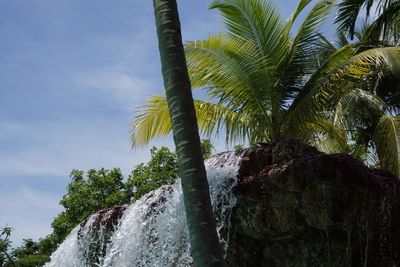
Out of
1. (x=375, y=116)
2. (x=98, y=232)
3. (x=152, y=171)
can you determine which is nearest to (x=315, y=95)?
(x=375, y=116)

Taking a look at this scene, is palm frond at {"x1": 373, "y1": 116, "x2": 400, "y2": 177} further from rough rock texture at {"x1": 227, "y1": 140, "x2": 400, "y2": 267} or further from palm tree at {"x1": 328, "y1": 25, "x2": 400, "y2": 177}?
rough rock texture at {"x1": 227, "y1": 140, "x2": 400, "y2": 267}

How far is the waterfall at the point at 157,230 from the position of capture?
8148mm

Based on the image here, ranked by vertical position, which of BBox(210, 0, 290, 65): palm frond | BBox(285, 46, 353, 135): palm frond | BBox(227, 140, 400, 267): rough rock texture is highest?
BBox(210, 0, 290, 65): palm frond

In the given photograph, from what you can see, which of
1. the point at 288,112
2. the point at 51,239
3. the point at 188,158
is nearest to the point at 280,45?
the point at 288,112

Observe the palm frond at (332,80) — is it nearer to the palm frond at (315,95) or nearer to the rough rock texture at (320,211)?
the palm frond at (315,95)

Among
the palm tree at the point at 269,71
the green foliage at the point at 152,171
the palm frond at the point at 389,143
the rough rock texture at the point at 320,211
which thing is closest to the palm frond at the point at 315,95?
the palm tree at the point at 269,71

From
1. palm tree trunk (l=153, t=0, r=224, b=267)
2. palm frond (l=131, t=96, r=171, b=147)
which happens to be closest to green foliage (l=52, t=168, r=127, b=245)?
palm frond (l=131, t=96, r=171, b=147)

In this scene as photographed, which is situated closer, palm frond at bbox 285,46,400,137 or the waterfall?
the waterfall

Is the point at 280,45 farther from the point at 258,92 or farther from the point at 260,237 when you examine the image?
the point at 260,237

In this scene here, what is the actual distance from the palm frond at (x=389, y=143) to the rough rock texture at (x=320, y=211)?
3274mm

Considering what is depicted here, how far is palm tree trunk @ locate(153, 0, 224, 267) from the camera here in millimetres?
4441

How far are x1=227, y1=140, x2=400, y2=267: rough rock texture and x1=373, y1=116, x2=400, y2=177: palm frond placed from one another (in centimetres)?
327

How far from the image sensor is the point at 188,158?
4723 mm

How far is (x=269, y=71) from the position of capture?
10492 millimetres
